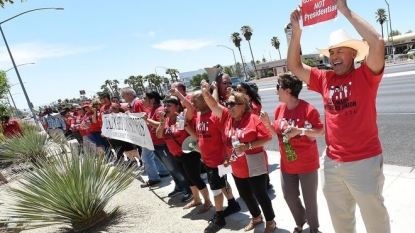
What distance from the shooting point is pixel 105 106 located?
7977mm

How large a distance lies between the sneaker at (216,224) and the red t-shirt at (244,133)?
0.83 m

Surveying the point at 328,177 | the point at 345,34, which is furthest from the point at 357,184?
the point at 345,34

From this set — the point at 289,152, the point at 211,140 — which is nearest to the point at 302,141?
the point at 289,152

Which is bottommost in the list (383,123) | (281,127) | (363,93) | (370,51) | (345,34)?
(383,123)

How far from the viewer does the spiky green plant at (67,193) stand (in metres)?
4.01

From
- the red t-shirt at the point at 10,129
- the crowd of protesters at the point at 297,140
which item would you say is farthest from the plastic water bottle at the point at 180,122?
the red t-shirt at the point at 10,129

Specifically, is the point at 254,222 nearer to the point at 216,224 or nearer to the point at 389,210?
the point at 216,224

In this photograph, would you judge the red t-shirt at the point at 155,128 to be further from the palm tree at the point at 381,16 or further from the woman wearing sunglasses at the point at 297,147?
the palm tree at the point at 381,16

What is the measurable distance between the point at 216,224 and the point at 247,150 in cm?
124

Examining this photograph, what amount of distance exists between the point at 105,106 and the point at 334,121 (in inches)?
267

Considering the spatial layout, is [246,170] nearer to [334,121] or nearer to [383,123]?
[334,121]

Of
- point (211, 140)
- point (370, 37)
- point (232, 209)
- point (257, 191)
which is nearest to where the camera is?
point (370, 37)

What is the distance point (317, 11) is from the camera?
224 centimetres

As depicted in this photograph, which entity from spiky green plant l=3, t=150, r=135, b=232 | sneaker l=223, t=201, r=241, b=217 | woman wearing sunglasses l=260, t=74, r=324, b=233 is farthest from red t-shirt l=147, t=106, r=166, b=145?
woman wearing sunglasses l=260, t=74, r=324, b=233
